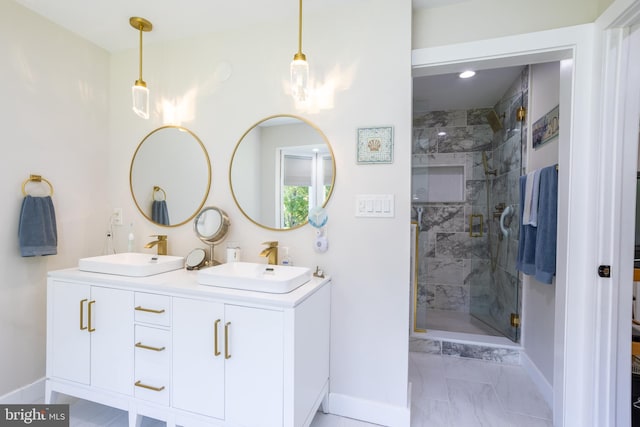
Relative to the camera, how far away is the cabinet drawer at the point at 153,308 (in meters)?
1.43

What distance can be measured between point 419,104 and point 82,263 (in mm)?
3388

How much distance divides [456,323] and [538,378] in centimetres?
104

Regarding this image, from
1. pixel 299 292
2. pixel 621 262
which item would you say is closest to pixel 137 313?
pixel 299 292

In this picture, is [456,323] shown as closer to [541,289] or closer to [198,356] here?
[541,289]

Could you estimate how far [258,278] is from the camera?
141 centimetres

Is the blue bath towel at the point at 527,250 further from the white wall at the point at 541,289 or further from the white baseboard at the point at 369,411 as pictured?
the white baseboard at the point at 369,411

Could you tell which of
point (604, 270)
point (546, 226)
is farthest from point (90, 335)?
point (546, 226)

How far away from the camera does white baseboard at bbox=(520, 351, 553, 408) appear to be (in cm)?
184

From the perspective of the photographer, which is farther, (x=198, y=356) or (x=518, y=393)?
(x=518, y=393)

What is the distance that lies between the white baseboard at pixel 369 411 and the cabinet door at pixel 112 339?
1141mm

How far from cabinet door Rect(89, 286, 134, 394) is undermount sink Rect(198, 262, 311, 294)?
0.47 meters

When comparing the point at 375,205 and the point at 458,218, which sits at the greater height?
the point at 375,205

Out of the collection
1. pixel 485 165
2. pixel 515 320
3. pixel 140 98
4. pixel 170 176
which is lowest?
pixel 515 320

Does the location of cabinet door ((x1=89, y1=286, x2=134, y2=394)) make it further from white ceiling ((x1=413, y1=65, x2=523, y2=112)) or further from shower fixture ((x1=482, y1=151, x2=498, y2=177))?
shower fixture ((x1=482, y1=151, x2=498, y2=177))
